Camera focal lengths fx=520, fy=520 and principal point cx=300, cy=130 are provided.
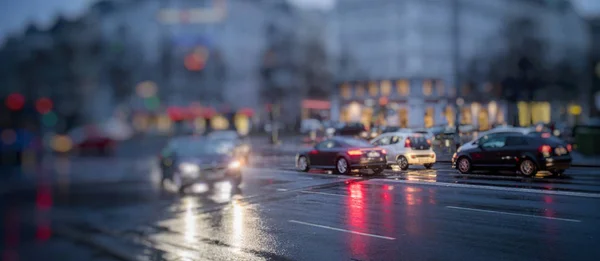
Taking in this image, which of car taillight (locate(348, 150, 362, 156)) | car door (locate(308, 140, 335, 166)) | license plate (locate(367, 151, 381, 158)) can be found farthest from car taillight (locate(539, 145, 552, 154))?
car door (locate(308, 140, 335, 166))

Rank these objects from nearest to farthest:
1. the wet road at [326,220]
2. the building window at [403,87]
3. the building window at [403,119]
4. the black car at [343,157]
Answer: the wet road at [326,220], the black car at [343,157], the building window at [403,119], the building window at [403,87]

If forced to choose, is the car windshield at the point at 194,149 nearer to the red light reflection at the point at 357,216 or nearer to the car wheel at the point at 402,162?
the red light reflection at the point at 357,216

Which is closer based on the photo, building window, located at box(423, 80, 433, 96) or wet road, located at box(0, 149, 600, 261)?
wet road, located at box(0, 149, 600, 261)

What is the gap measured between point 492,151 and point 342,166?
463 centimetres

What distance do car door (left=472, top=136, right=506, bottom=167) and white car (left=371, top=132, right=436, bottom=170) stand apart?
5.01 ft

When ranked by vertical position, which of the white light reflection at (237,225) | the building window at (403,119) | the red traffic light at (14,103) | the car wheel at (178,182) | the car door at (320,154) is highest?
the red traffic light at (14,103)

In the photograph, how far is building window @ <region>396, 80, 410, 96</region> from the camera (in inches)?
2090

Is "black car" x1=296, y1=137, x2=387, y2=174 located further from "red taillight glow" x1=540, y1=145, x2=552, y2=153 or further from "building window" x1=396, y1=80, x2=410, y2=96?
"building window" x1=396, y1=80, x2=410, y2=96

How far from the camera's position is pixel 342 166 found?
55.4 feet

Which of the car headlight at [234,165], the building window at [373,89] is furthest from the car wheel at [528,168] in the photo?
the building window at [373,89]

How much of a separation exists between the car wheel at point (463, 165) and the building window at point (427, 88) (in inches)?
1450

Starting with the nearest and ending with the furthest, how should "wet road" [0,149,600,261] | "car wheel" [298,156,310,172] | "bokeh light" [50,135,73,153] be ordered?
"wet road" [0,149,600,261], "car wheel" [298,156,310,172], "bokeh light" [50,135,73,153]

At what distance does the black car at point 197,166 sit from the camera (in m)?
15.9

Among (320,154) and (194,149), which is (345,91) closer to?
(320,154)
